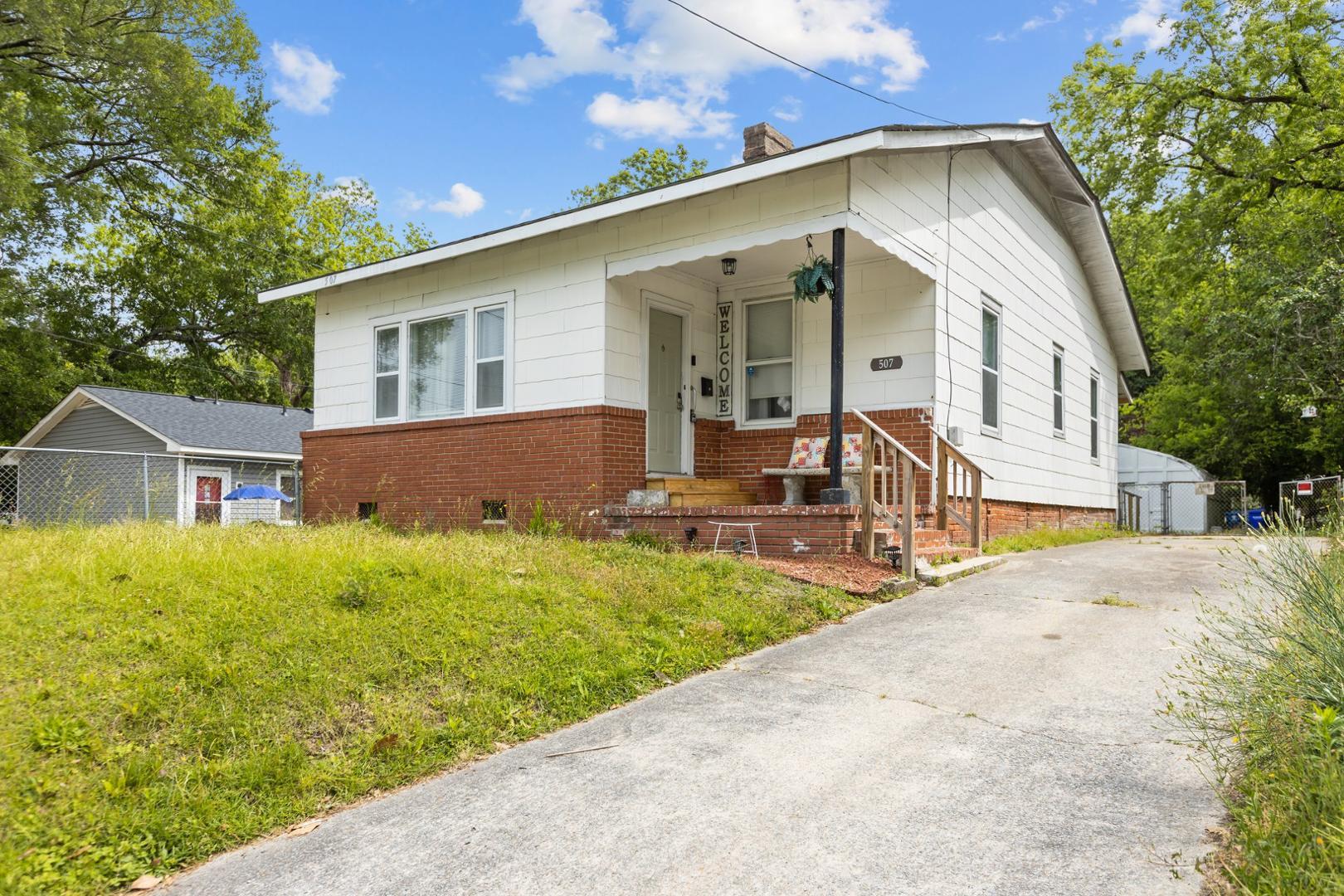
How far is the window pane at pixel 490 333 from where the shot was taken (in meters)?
11.4

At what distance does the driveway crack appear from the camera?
426 centimetres

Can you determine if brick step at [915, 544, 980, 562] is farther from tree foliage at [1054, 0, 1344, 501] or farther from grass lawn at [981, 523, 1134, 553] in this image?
tree foliage at [1054, 0, 1344, 501]

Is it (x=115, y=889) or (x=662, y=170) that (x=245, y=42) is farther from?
(x=115, y=889)

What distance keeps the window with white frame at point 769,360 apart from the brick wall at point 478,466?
1.71m

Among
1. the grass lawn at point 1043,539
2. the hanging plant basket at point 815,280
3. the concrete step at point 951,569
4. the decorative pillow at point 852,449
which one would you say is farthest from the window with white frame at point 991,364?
the hanging plant basket at point 815,280

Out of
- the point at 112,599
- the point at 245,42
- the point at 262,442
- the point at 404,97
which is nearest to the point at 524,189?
the point at 404,97

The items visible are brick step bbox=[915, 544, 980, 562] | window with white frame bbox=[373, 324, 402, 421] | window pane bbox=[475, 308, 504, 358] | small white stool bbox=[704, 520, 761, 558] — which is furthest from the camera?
window with white frame bbox=[373, 324, 402, 421]

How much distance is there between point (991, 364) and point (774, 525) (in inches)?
196

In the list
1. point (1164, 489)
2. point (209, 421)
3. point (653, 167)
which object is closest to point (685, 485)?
point (209, 421)

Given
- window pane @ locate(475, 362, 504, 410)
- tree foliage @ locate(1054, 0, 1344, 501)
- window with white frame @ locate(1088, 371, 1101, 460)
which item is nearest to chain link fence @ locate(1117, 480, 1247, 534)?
tree foliage @ locate(1054, 0, 1344, 501)

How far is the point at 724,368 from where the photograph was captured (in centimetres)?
1159

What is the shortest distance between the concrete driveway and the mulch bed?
175 cm

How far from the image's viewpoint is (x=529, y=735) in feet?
15.4

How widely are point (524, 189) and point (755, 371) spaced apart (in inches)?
790
